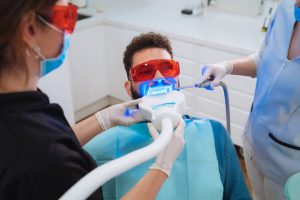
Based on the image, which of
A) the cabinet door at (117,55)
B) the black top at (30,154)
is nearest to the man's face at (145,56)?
the black top at (30,154)

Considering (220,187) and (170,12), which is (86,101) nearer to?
(170,12)

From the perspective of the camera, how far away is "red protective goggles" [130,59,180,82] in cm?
129

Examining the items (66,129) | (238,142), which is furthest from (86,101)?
(66,129)

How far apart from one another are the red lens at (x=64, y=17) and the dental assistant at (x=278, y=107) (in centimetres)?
80

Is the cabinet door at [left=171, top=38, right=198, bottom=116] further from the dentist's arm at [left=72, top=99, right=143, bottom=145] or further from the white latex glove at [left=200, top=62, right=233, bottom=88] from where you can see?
the dentist's arm at [left=72, top=99, right=143, bottom=145]

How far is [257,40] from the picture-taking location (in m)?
2.41

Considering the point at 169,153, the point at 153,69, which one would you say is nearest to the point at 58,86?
the point at 153,69

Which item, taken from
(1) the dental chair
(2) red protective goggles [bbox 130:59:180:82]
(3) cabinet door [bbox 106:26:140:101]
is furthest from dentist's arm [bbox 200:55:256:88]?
(3) cabinet door [bbox 106:26:140:101]

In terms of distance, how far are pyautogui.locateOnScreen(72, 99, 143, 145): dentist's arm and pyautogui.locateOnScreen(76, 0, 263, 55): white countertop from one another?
4.07 ft

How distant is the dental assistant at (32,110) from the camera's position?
0.72 m

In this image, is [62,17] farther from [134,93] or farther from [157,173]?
[134,93]

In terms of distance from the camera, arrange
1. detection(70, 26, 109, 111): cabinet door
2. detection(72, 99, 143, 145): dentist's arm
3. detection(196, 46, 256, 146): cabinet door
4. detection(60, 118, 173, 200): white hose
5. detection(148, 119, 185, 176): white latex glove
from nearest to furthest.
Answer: detection(60, 118, 173, 200): white hose → detection(148, 119, 185, 176): white latex glove → detection(72, 99, 143, 145): dentist's arm → detection(196, 46, 256, 146): cabinet door → detection(70, 26, 109, 111): cabinet door

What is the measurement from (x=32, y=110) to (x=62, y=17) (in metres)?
0.23

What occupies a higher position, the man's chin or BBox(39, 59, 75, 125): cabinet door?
the man's chin
